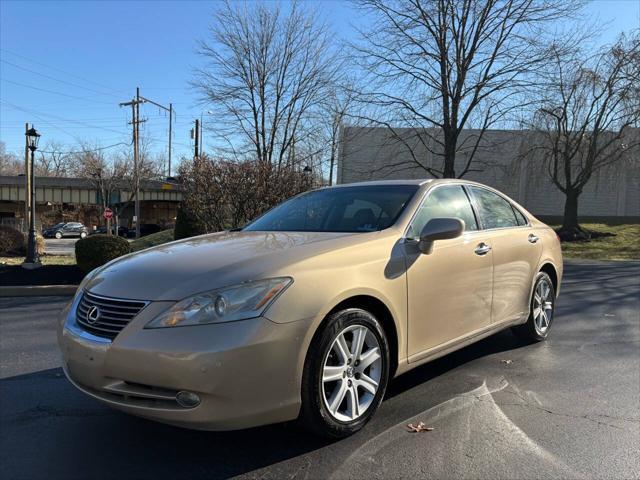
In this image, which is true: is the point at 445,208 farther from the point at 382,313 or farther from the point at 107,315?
the point at 107,315

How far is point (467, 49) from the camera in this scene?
19.5m

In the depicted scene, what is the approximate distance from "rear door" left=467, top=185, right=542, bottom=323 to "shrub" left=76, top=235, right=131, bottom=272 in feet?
25.7

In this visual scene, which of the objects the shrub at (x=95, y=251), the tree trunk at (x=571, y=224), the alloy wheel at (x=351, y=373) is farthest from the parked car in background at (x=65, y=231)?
the alloy wheel at (x=351, y=373)

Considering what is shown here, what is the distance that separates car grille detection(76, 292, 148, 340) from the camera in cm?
279

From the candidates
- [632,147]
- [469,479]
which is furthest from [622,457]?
[632,147]

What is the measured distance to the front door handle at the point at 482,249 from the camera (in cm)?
422

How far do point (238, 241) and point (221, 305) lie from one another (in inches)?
40.8

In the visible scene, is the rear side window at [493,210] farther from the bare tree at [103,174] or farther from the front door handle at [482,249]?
the bare tree at [103,174]

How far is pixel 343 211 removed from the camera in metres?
4.17

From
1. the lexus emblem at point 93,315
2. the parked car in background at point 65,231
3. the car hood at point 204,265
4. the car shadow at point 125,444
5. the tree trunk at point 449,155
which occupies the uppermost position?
the tree trunk at point 449,155

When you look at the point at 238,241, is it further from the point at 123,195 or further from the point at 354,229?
the point at 123,195

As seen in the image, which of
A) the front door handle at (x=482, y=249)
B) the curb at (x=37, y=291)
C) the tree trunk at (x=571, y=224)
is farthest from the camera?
the tree trunk at (x=571, y=224)

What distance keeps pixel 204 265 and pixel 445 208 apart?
2142 millimetres

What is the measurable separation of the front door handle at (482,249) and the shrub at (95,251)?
803 centimetres
